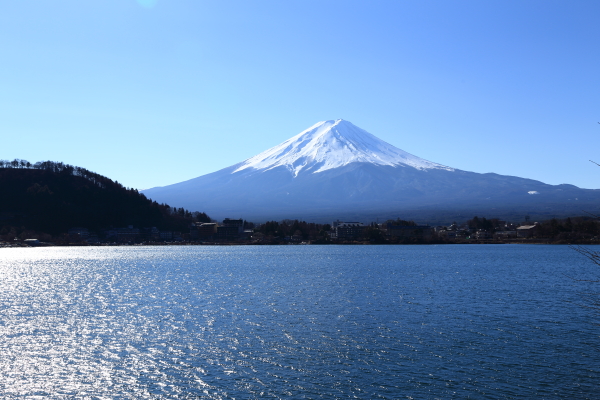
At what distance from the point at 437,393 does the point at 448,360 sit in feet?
9.02

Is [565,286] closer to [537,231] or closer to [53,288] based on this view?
[53,288]

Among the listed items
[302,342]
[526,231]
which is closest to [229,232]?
[526,231]

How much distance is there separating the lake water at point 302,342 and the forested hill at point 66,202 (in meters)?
77.4

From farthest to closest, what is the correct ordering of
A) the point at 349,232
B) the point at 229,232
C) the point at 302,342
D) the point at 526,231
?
the point at 229,232 → the point at 349,232 → the point at 526,231 → the point at 302,342

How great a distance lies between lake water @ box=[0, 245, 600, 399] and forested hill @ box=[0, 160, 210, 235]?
77445 mm

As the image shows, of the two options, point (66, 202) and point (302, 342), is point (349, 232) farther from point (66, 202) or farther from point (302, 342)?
point (302, 342)

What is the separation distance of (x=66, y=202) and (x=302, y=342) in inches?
3994

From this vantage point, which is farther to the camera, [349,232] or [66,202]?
[66,202]

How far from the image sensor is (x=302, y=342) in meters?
17.1

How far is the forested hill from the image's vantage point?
337 feet

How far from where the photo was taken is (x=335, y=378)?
13430 millimetres

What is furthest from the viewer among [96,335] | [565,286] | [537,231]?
[537,231]

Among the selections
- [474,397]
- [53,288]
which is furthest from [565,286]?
[53,288]

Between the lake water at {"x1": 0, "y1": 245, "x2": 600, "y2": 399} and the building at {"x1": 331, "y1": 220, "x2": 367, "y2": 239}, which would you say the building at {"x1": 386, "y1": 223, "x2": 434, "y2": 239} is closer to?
the building at {"x1": 331, "y1": 220, "x2": 367, "y2": 239}
